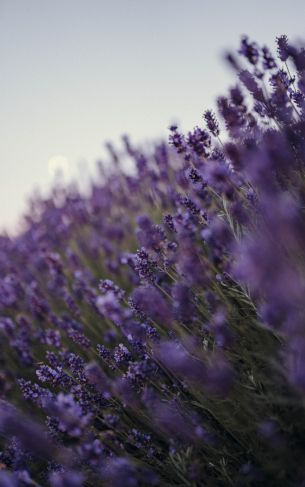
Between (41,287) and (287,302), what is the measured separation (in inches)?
145

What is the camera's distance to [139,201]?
528 centimetres

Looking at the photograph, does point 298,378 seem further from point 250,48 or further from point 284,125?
point 250,48

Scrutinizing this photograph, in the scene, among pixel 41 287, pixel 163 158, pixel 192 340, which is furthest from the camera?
pixel 163 158

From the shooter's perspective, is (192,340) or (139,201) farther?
(139,201)

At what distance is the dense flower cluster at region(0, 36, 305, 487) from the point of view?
142 centimetres

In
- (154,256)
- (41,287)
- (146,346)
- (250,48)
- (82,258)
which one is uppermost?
(82,258)

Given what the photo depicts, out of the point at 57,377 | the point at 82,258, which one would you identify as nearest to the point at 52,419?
the point at 57,377

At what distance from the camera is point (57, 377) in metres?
2.05

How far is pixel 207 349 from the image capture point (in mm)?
1914

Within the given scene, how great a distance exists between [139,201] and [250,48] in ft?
10.4

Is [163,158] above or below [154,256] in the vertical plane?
above

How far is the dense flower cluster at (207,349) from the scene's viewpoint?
4.66 ft

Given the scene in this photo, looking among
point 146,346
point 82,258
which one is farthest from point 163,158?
point 146,346

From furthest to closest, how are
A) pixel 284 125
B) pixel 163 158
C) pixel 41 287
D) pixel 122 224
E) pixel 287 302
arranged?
1. pixel 122 224
2. pixel 163 158
3. pixel 41 287
4. pixel 284 125
5. pixel 287 302
